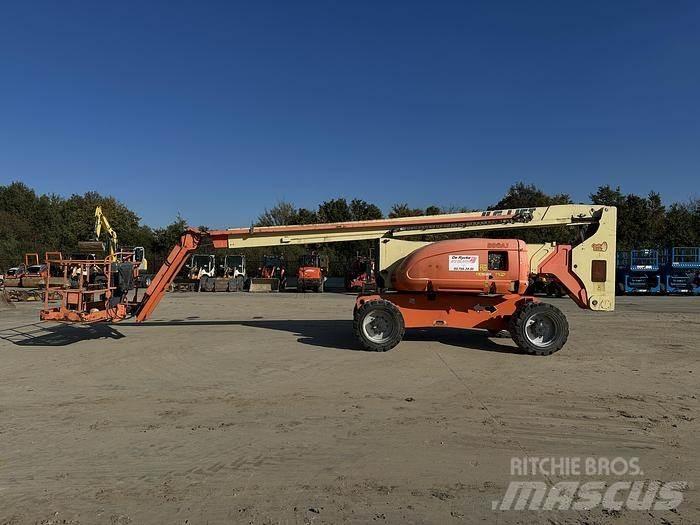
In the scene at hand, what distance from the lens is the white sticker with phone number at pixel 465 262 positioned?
10.5 metres

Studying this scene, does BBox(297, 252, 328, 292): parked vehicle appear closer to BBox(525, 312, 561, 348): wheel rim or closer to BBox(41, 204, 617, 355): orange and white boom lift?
BBox(41, 204, 617, 355): orange and white boom lift

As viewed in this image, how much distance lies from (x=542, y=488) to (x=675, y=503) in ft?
3.31

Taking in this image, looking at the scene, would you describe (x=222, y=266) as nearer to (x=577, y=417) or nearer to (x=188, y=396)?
(x=188, y=396)

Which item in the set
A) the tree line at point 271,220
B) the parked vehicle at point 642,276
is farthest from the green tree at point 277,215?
the parked vehicle at point 642,276

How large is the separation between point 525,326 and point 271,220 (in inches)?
2425

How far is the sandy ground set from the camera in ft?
13.4

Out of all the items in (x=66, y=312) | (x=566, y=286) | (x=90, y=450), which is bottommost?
(x=90, y=450)

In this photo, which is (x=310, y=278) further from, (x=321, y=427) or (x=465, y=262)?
(x=321, y=427)

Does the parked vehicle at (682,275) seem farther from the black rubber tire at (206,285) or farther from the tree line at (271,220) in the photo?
the black rubber tire at (206,285)

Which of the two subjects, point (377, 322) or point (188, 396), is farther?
point (377, 322)

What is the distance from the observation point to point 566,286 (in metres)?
11.1

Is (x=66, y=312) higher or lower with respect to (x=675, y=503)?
higher

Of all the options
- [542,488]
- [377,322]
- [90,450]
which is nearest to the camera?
[542,488]

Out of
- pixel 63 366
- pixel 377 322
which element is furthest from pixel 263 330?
pixel 63 366
